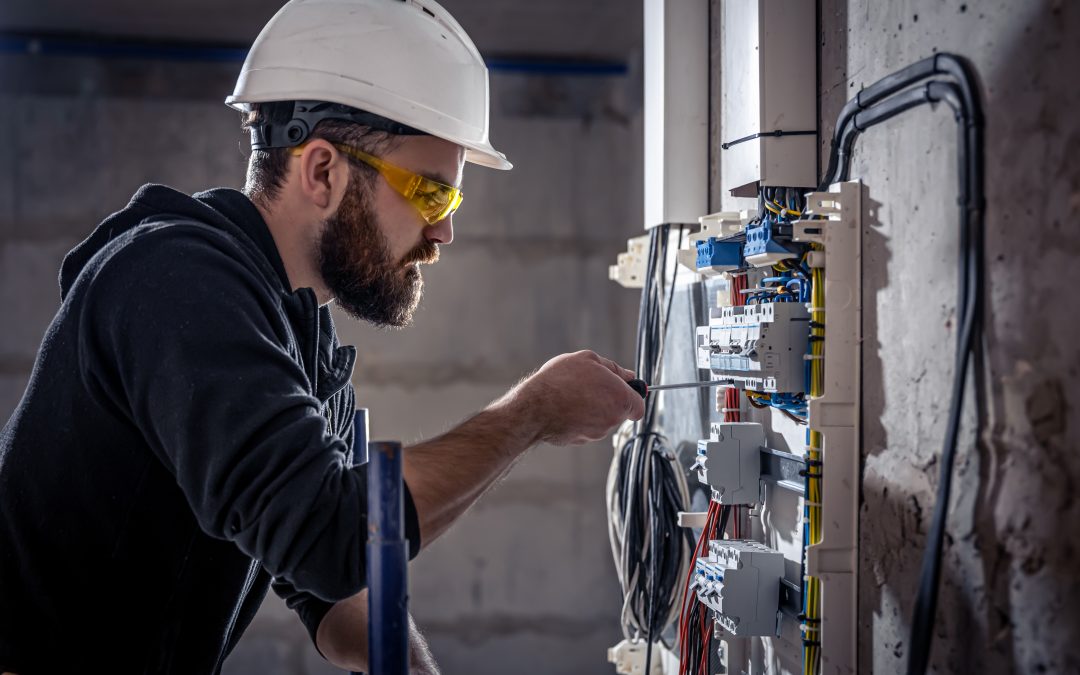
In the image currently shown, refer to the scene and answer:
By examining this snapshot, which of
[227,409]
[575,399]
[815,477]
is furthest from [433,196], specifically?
[815,477]

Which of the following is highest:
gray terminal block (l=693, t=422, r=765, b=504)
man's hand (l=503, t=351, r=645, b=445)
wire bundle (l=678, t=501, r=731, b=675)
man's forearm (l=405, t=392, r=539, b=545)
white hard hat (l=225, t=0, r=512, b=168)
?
white hard hat (l=225, t=0, r=512, b=168)

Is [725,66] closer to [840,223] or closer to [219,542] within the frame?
[840,223]

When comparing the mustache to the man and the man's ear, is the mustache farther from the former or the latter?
the man's ear

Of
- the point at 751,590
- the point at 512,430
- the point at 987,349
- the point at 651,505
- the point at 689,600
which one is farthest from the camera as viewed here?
the point at 651,505

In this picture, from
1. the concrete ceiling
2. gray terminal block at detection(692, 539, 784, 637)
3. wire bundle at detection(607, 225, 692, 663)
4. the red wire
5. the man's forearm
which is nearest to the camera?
the man's forearm

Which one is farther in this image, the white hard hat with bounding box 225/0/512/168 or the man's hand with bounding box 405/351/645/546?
the white hard hat with bounding box 225/0/512/168

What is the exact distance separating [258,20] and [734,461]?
243 centimetres

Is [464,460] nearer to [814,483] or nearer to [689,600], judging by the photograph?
[814,483]

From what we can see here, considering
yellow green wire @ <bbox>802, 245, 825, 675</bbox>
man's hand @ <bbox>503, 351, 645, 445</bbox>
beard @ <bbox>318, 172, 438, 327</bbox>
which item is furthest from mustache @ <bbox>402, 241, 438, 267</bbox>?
yellow green wire @ <bbox>802, 245, 825, 675</bbox>

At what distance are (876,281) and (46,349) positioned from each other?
1.08 metres

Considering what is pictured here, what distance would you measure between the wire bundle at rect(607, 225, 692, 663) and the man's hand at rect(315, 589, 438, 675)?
22.5 inches

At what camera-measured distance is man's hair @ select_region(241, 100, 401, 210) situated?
3.81 feet

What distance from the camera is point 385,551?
83 cm

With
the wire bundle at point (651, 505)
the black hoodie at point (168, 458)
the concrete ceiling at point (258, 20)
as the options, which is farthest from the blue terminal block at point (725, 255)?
the concrete ceiling at point (258, 20)
